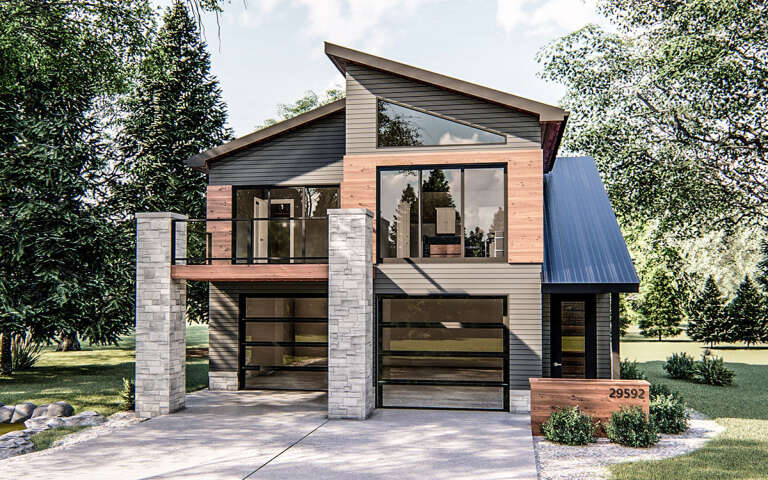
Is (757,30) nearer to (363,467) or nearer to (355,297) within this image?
(355,297)

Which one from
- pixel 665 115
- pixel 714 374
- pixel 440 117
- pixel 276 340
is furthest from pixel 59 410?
pixel 665 115

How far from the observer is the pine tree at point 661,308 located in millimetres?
32969

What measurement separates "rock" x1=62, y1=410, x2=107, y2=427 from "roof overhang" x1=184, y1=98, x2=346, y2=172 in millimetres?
6065

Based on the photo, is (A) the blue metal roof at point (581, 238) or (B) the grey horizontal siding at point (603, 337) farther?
(B) the grey horizontal siding at point (603, 337)

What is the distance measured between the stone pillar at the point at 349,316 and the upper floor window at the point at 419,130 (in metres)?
1.88

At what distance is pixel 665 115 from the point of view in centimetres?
2130

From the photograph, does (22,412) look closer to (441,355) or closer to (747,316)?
(441,355)

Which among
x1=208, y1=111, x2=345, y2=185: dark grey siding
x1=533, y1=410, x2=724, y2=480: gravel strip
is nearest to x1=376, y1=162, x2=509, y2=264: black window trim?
x1=208, y1=111, x2=345, y2=185: dark grey siding

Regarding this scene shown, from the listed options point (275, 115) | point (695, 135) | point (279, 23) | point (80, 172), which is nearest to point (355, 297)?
point (279, 23)

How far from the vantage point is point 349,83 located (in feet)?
42.9

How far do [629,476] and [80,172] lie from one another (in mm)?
17182

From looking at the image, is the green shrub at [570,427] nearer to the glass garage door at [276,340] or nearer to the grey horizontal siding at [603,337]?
the grey horizontal siding at [603,337]

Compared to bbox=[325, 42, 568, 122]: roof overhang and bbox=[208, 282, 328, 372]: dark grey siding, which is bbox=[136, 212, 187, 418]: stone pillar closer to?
bbox=[208, 282, 328, 372]: dark grey siding

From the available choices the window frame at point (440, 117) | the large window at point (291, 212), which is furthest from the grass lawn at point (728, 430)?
the large window at point (291, 212)
